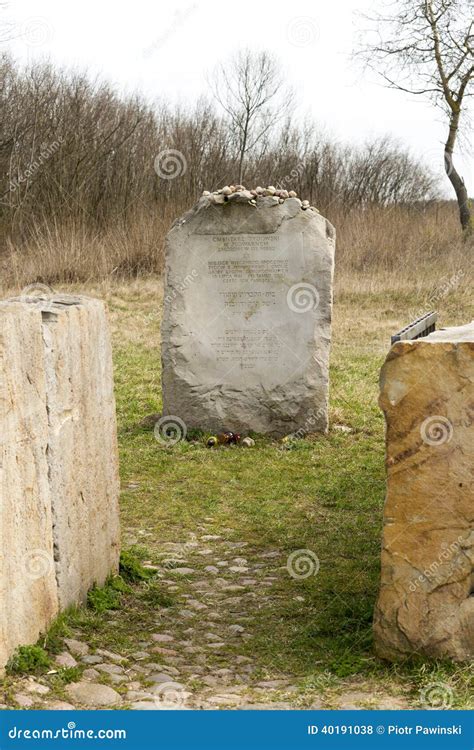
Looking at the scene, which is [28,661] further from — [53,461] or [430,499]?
[430,499]

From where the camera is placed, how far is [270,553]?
5344 mm

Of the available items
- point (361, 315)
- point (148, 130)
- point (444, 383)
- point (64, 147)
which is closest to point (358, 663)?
point (444, 383)

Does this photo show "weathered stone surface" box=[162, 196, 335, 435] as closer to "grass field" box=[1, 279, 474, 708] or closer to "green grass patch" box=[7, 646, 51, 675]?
"grass field" box=[1, 279, 474, 708]

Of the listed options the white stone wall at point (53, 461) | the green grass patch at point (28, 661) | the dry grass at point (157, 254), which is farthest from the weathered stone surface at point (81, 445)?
the dry grass at point (157, 254)

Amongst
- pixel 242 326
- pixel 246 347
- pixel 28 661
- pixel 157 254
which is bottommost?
pixel 28 661

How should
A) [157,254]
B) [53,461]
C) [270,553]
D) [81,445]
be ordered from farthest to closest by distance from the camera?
[157,254], [270,553], [81,445], [53,461]

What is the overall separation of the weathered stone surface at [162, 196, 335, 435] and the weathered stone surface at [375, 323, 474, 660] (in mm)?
4544

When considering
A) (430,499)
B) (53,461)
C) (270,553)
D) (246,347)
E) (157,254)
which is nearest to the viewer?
(430,499)

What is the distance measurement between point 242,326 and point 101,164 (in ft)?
48.3

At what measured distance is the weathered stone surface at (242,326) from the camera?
8.09 meters

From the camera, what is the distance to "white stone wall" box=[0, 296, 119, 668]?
3365 millimetres

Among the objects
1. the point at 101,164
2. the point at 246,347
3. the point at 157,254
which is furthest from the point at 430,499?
the point at 101,164

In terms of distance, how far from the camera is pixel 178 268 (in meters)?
8.15

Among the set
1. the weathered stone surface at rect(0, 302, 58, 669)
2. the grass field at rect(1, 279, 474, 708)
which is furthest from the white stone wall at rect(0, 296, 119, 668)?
the grass field at rect(1, 279, 474, 708)
